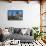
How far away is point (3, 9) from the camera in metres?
5.57

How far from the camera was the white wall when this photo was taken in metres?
5.58

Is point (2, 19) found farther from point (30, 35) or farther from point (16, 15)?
point (30, 35)

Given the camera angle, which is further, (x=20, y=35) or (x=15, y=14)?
(x=15, y=14)

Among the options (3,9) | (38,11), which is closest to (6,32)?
(3,9)

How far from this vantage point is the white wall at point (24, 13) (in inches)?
220

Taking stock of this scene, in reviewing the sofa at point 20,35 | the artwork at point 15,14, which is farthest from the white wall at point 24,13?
the sofa at point 20,35

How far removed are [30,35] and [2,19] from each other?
1647mm

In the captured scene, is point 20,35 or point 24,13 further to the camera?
point 24,13

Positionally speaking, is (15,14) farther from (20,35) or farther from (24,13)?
(20,35)

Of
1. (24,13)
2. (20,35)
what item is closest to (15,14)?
(24,13)

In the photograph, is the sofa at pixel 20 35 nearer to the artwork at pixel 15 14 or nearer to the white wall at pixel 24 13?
the white wall at pixel 24 13

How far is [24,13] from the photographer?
563 cm

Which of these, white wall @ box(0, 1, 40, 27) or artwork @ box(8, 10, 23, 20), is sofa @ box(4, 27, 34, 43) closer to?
white wall @ box(0, 1, 40, 27)

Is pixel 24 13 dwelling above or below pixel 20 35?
above
